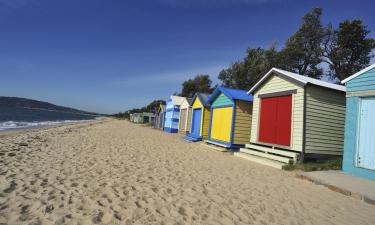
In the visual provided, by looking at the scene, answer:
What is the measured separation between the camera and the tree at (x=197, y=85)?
52219 mm

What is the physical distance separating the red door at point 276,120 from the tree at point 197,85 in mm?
41160

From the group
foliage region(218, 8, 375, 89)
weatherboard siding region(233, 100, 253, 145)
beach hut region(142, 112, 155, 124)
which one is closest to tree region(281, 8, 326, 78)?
foliage region(218, 8, 375, 89)

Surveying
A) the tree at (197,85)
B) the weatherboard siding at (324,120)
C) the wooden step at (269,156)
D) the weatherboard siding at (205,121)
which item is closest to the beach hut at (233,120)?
the wooden step at (269,156)

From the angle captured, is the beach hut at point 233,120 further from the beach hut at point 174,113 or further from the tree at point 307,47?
the tree at point 307,47

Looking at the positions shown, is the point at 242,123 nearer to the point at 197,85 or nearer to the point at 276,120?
the point at 276,120

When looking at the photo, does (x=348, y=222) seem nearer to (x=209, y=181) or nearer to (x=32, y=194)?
(x=209, y=181)

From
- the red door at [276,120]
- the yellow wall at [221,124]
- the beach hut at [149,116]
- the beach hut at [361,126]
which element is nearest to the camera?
the beach hut at [361,126]

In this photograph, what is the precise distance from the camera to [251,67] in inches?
1217

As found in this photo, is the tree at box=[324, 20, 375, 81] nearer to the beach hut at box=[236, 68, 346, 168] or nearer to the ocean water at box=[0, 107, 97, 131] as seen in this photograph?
the beach hut at box=[236, 68, 346, 168]

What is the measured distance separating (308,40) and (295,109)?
20.9 meters

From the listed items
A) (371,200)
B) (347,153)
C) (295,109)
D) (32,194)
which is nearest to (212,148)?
(295,109)

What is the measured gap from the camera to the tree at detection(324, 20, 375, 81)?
22062 millimetres

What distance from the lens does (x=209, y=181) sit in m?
5.95

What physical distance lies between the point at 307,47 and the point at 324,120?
2039 cm
